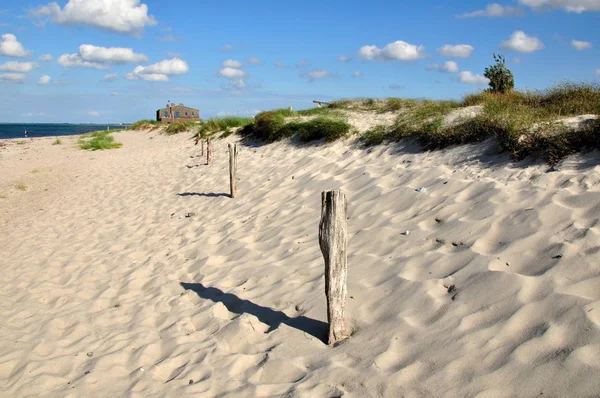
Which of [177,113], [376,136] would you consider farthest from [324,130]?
[177,113]

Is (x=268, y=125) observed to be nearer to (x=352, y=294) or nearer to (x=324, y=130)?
(x=324, y=130)

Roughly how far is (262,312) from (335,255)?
117cm

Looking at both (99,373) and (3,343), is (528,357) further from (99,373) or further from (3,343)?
(3,343)

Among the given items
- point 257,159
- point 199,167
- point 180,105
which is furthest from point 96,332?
point 180,105

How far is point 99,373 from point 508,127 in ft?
18.2

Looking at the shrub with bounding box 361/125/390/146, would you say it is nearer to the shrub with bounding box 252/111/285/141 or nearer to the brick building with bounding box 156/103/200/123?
the shrub with bounding box 252/111/285/141

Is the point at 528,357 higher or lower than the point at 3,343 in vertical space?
higher

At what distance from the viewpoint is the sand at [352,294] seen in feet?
10.1

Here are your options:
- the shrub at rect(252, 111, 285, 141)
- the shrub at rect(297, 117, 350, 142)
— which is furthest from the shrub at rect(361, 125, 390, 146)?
the shrub at rect(252, 111, 285, 141)

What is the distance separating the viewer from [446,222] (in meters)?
4.95

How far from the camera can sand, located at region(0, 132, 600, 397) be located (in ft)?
10.1

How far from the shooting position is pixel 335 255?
143 inches

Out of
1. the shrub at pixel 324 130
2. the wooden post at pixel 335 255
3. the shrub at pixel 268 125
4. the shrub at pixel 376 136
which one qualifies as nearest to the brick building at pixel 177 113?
the shrub at pixel 268 125

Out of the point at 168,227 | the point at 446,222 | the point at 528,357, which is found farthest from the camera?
the point at 168,227
